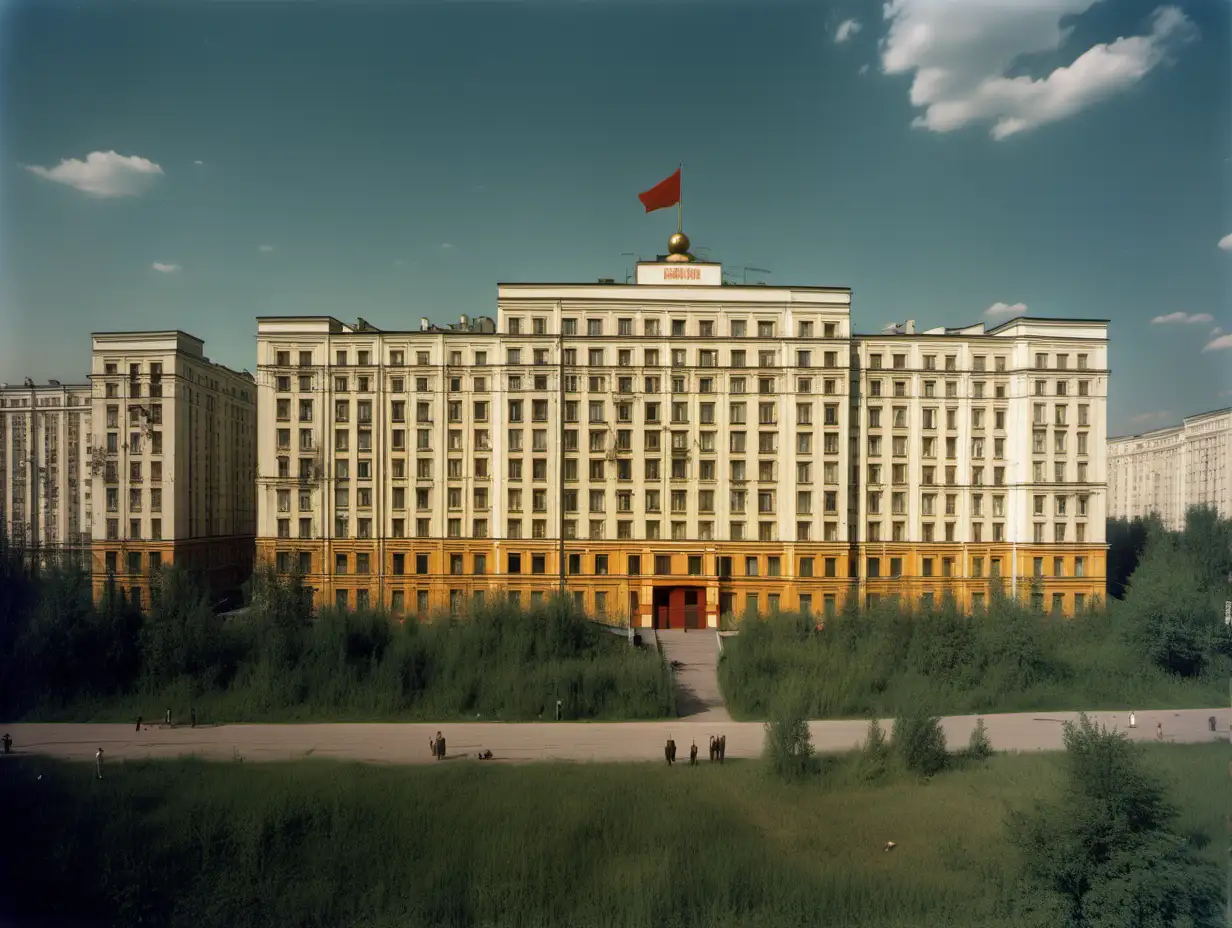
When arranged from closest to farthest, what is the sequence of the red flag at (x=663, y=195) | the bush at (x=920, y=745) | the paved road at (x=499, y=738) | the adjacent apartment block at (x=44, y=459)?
the bush at (x=920, y=745) < the paved road at (x=499, y=738) < the red flag at (x=663, y=195) < the adjacent apartment block at (x=44, y=459)

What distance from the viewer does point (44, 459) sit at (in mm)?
38719

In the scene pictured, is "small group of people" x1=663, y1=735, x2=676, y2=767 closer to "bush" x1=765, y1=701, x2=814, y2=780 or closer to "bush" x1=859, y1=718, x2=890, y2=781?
"bush" x1=765, y1=701, x2=814, y2=780

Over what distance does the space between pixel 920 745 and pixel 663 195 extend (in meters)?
25.3

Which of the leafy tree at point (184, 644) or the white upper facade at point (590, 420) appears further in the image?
the white upper facade at point (590, 420)

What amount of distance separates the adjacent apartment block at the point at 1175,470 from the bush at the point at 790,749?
1477 cm

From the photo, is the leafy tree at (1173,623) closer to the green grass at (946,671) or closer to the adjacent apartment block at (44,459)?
the green grass at (946,671)

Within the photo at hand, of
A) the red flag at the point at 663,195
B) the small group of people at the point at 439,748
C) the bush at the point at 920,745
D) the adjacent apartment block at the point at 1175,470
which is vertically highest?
the red flag at the point at 663,195

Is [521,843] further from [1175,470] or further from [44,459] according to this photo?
[1175,470]

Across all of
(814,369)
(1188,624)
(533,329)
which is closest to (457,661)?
(533,329)

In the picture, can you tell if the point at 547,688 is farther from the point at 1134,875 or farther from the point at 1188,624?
the point at 1188,624

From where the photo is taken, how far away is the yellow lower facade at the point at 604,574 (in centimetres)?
3117

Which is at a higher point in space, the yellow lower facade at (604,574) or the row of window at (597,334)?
the row of window at (597,334)

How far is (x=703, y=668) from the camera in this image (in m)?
25.4

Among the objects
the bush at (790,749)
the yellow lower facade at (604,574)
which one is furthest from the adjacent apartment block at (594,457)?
the bush at (790,749)
